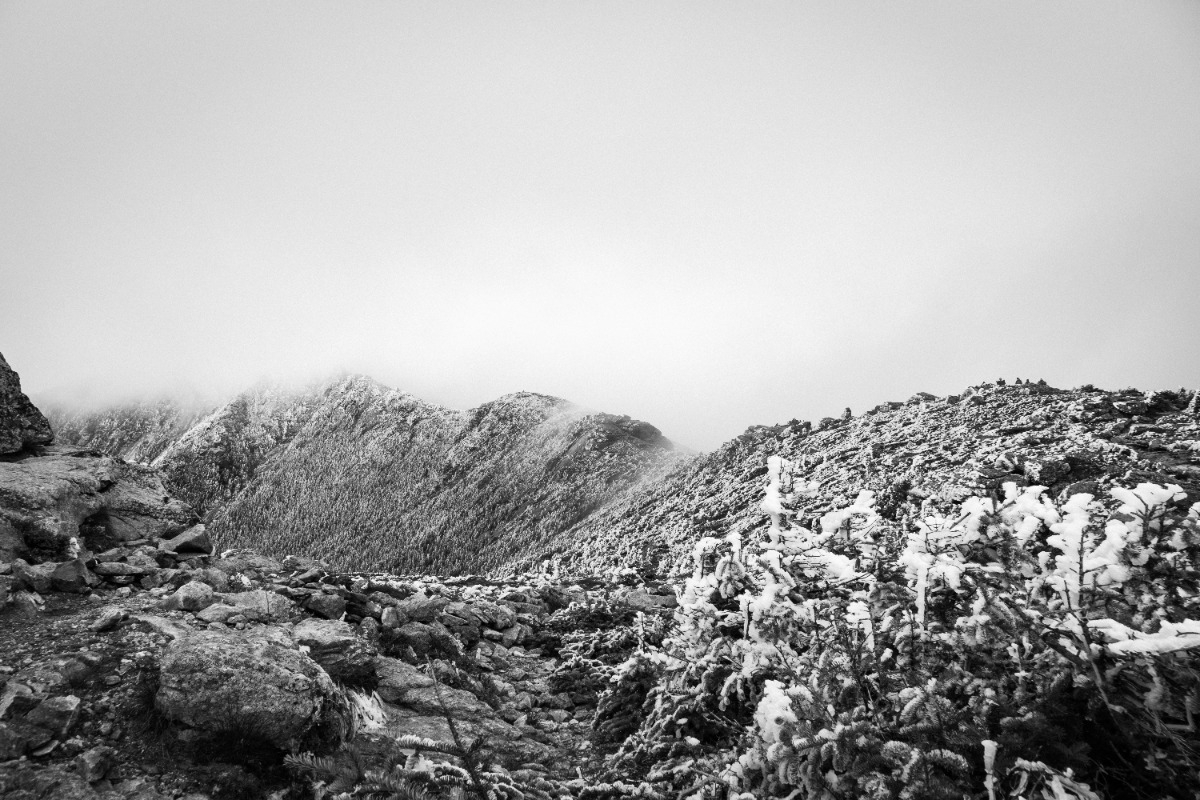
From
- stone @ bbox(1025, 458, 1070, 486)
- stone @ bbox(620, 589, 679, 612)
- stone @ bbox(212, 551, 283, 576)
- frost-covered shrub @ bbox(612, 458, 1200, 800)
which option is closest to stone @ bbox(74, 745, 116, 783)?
frost-covered shrub @ bbox(612, 458, 1200, 800)

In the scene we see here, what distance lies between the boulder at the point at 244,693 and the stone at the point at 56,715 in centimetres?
49

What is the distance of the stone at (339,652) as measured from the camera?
5898mm

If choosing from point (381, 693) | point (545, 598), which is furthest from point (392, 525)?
point (381, 693)

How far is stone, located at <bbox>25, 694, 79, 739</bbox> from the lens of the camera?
12.5ft

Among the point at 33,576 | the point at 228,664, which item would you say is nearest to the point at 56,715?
Answer: the point at 228,664

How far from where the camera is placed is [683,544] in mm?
21000

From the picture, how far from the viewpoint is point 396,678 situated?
6512mm

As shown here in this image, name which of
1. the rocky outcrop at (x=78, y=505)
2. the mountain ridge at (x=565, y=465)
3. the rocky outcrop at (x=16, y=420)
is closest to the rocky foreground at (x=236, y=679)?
the rocky outcrop at (x=78, y=505)

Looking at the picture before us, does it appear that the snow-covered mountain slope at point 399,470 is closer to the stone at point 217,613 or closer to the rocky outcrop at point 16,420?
the rocky outcrop at point 16,420

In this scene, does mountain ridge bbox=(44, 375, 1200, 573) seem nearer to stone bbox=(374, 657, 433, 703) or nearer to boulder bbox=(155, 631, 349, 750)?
stone bbox=(374, 657, 433, 703)

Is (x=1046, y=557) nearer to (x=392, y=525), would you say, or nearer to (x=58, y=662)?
(x=58, y=662)

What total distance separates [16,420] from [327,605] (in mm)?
7224

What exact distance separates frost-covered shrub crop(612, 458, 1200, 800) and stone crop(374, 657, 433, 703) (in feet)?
8.67

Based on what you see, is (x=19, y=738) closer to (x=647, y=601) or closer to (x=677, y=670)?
(x=677, y=670)
